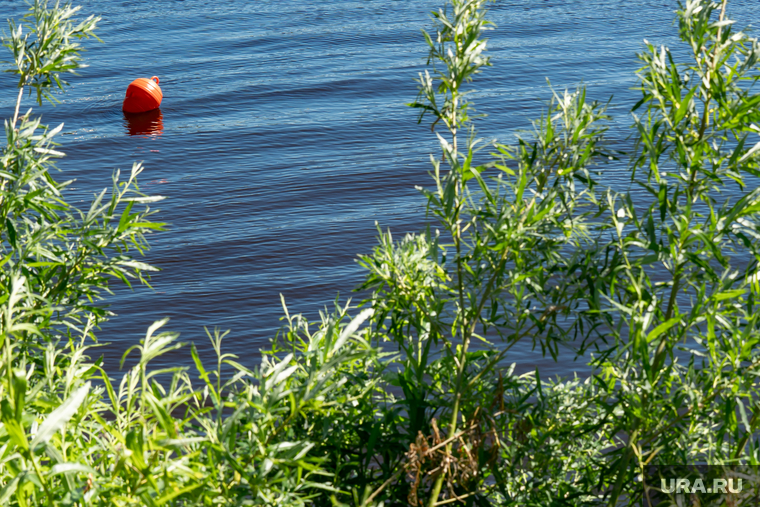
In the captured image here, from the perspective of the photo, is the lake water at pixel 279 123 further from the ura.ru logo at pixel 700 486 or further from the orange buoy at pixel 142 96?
the ura.ru logo at pixel 700 486

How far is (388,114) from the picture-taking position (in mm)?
10938

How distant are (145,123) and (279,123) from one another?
211 centimetres

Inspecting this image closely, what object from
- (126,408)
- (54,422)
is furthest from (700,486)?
(54,422)

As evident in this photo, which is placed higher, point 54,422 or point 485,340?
point 54,422

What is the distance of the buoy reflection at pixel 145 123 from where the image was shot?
423 inches

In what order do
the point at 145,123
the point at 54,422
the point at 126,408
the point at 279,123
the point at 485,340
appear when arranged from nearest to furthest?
the point at 54,422 → the point at 126,408 → the point at 485,340 → the point at 279,123 → the point at 145,123

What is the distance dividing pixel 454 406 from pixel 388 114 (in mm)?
8873

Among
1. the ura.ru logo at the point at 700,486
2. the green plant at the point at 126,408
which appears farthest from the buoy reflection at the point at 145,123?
the ura.ru logo at the point at 700,486

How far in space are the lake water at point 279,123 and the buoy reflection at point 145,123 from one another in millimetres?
46

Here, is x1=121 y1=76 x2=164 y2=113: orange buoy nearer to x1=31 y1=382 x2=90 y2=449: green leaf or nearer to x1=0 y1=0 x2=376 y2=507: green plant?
x1=0 y1=0 x2=376 y2=507: green plant

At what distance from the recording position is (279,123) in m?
10.8

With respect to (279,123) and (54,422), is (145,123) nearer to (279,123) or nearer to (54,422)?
(279,123)

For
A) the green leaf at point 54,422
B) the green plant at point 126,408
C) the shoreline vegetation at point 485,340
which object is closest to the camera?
the green leaf at point 54,422

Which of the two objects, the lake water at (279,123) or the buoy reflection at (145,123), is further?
the buoy reflection at (145,123)
